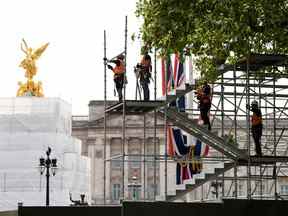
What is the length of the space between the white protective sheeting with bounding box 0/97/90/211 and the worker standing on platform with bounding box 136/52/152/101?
2833cm

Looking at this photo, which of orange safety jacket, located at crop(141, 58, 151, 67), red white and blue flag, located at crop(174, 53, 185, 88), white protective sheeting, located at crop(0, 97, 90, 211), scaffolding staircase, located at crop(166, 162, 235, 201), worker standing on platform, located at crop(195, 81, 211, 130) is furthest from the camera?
white protective sheeting, located at crop(0, 97, 90, 211)

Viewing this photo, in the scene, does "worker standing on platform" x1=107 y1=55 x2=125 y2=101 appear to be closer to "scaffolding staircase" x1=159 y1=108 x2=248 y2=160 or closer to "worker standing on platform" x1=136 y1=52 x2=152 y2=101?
"worker standing on platform" x1=136 y1=52 x2=152 y2=101

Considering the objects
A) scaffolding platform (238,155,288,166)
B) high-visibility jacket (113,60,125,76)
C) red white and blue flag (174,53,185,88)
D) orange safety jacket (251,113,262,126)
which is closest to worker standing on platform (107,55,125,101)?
high-visibility jacket (113,60,125,76)

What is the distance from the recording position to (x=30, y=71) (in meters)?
70.0

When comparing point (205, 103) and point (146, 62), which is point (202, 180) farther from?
point (146, 62)

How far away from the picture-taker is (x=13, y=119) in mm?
63094

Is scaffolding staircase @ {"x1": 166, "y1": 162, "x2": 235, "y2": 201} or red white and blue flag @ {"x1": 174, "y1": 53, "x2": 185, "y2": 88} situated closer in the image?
scaffolding staircase @ {"x1": 166, "y1": 162, "x2": 235, "y2": 201}

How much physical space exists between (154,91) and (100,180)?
315 ft

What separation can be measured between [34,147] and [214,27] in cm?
3866

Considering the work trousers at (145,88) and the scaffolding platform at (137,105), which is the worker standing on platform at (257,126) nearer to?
the scaffolding platform at (137,105)

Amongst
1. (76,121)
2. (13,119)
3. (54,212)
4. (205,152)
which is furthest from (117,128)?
(54,212)

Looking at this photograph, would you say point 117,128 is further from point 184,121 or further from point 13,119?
point 184,121

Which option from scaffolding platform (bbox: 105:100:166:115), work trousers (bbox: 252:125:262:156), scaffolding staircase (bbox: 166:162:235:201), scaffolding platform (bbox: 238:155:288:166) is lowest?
scaffolding staircase (bbox: 166:162:235:201)

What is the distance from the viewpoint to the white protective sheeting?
60.0 metres
